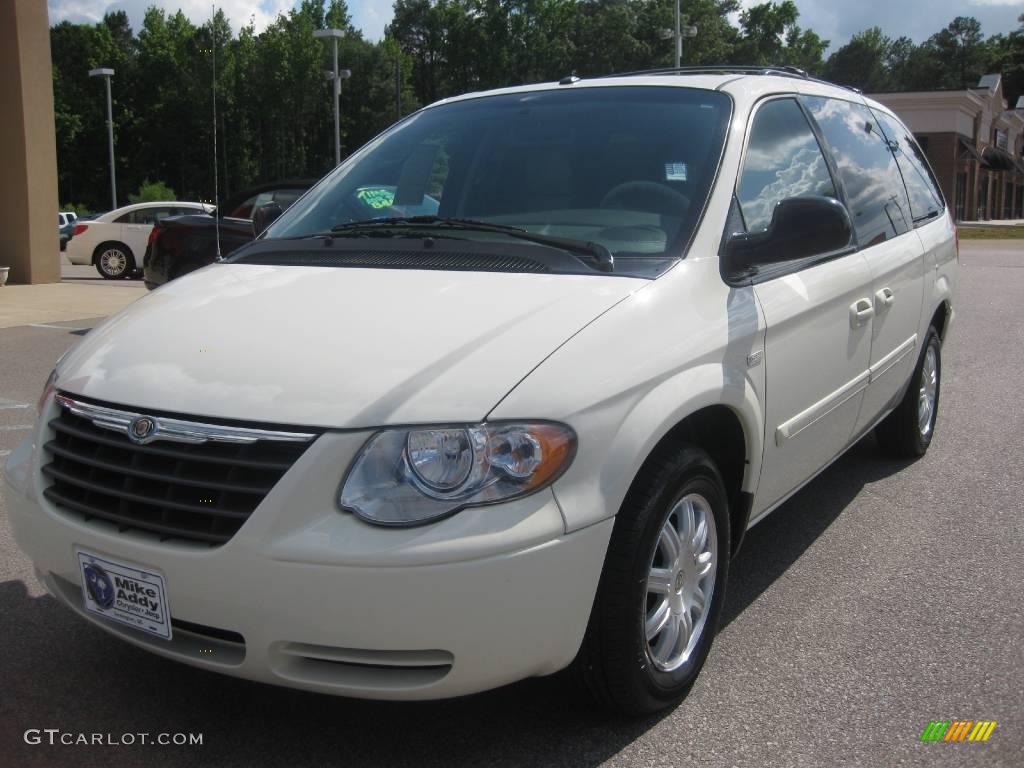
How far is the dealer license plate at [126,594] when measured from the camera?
2.45 meters

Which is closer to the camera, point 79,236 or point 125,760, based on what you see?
point 125,760

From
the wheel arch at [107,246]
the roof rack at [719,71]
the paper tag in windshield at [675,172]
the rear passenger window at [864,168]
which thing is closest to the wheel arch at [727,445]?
the paper tag in windshield at [675,172]

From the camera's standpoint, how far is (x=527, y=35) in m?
83.2

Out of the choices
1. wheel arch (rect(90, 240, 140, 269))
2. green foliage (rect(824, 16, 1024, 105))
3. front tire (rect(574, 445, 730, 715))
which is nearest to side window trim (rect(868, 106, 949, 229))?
front tire (rect(574, 445, 730, 715))

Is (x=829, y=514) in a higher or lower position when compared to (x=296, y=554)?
lower

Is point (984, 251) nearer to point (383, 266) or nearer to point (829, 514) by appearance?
point (829, 514)

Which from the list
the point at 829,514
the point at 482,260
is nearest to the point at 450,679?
the point at 482,260

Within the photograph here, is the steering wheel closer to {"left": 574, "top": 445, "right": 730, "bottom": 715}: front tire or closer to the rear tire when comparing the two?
{"left": 574, "top": 445, "right": 730, "bottom": 715}: front tire

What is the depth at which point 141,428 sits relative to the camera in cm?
248

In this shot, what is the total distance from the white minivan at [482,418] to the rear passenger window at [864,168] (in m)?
0.45

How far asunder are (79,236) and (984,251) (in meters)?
21.8

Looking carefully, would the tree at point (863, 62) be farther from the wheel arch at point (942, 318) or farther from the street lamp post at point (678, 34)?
the wheel arch at point (942, 318)

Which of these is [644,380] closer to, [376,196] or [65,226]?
[376,196]

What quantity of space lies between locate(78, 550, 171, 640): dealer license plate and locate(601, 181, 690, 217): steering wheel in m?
1.85
